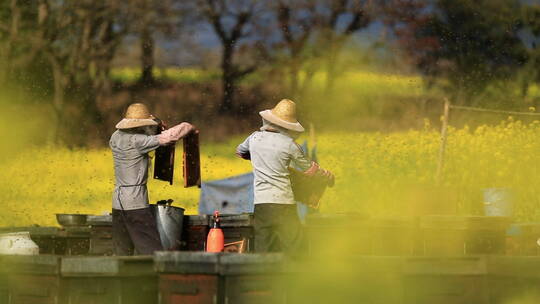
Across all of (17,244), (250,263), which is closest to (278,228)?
(250,263)

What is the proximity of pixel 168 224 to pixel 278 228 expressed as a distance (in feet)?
4.66

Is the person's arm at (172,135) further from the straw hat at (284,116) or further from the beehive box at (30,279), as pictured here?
the beehive box at (30,279)

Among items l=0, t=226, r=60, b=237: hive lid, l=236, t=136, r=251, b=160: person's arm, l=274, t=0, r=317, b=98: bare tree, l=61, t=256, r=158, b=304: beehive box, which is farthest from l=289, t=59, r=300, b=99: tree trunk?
l=61, t=256, r=158, b=304: beehive box

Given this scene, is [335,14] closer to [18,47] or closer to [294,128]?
[18,47]

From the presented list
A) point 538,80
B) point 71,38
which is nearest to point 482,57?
point 538,80

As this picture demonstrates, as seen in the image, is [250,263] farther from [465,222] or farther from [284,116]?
[465,222]

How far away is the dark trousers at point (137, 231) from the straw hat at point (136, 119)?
2.42ft

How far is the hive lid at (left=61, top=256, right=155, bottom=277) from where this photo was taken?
8250 millimetres

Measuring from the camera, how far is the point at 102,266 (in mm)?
8258

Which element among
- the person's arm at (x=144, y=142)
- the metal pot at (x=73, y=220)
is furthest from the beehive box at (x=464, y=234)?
the metal pot at (x=73, y=220)

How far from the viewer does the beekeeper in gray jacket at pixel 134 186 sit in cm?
984

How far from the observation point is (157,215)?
34.2 feet

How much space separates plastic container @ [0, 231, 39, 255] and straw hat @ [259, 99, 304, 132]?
2.32 m

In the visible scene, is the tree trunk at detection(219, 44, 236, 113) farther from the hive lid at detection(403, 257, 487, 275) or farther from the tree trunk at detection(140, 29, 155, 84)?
the hive lid at detection(403, 257, 487, 275)
